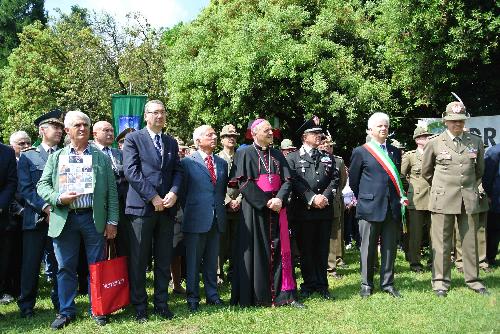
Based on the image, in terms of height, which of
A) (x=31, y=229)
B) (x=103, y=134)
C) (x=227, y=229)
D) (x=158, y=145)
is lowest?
(x=227, y=229)

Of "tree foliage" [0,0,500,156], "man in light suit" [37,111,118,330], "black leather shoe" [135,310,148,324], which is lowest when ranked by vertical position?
"black leather shoe" [135,310,148,324]

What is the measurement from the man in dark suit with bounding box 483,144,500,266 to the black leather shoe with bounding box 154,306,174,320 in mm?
5323

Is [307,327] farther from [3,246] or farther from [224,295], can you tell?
[3,246]

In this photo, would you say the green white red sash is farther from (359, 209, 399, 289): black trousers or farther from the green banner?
the green banner

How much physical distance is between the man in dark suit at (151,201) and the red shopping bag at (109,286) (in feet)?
0.37

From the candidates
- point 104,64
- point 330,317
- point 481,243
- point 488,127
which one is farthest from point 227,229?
point 104,64

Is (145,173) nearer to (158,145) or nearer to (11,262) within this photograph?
(158,145)

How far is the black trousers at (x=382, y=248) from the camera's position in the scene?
686 centimetres

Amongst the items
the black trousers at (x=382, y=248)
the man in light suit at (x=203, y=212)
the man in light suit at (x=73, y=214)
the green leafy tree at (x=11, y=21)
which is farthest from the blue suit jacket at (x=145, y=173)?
the green leafy tree at (x=11, y=21)

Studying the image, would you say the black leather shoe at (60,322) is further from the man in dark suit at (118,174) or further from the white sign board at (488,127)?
the white sign board at (488,127)

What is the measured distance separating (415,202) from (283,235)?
3086 mm

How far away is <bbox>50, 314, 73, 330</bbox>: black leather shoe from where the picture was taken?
5.58m

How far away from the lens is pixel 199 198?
6.61 meters

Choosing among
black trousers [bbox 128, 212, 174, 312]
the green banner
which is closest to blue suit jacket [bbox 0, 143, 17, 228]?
black trousers [bbox 128, 212, 174, 312]
